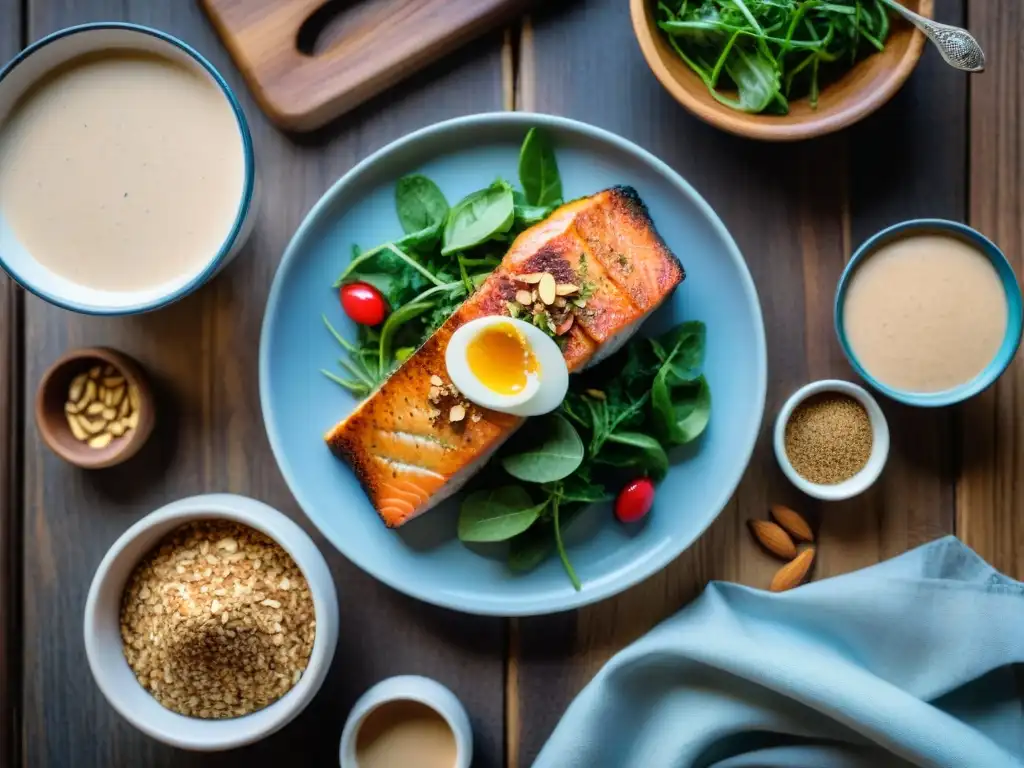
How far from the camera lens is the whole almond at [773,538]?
1598 millimetres

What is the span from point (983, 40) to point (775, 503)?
912mm

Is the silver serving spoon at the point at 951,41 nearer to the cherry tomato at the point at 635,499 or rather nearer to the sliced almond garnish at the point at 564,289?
the sliced almond garnish at the point at 564,289

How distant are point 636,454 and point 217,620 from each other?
727mm

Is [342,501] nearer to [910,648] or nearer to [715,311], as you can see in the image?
[715,311]

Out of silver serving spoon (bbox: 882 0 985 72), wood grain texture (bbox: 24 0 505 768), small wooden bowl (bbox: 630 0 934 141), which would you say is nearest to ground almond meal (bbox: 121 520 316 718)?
wood grain texture (bbox: 24 0 505 768)

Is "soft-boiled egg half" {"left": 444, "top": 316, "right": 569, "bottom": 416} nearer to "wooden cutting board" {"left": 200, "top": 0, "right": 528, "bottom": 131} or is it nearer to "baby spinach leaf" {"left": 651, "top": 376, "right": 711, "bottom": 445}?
"baby spinach leaf" {"left": 651, "top": 376, "right": 711, "bottom": 445}

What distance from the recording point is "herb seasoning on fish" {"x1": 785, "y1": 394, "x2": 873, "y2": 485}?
1559 mm

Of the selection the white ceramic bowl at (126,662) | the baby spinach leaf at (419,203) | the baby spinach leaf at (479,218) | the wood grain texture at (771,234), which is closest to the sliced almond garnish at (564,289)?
the baby spinach leaf at (479,218)

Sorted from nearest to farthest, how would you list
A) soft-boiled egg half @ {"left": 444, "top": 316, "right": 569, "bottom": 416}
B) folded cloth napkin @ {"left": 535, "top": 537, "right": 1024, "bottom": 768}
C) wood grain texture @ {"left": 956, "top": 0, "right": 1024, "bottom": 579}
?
soft-boiled egg half @ {"left": 444, "top": 316, "right": 569, "bottom": 416}
folded cloth napkin @ {"left": 535, "top": 537, "right": 1024, "bottom": 768}
wood grain texture @ {"left": 956, "top": 0, "right": 1024, "bottom": 579}

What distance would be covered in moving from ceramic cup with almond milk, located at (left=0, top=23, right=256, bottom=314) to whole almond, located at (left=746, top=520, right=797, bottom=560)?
103cm

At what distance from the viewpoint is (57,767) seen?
5.41 feet

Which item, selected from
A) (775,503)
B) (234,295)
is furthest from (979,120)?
(234,295)

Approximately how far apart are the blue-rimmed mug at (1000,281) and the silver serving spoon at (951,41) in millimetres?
254

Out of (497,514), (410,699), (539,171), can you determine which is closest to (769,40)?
(539,171)
